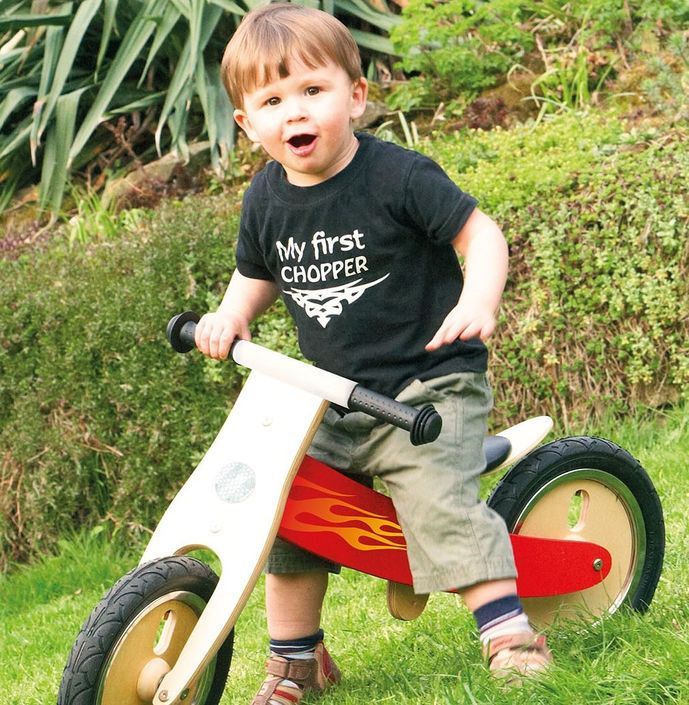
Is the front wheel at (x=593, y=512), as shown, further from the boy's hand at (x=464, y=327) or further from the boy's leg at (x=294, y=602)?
the boy's hand at (x=464, y=327)

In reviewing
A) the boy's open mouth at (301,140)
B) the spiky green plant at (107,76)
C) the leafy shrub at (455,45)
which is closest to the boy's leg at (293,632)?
the boy's open mouth at (301,140)

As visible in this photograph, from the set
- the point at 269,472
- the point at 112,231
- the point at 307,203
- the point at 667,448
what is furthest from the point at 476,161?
the point at 269,472

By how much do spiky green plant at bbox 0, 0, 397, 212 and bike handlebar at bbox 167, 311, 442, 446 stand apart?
12.8 ft

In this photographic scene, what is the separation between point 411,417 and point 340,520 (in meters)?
0.42

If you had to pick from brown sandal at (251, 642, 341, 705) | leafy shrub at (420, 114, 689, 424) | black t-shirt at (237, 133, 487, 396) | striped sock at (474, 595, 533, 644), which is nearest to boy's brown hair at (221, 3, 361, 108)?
black t-shirt at (237, 133, 487, 396)

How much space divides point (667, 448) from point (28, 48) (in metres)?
4.69

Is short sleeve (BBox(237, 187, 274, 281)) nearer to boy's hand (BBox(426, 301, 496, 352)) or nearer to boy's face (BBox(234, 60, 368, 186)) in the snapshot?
boy's face (BBox(234, 60, 368, 186))

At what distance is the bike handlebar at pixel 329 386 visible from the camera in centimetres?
215

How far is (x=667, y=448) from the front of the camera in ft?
14.4

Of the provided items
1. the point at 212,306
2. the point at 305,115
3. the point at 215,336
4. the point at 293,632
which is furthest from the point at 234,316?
the point at 212,306

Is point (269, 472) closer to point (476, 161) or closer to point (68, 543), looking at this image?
point (68, 543)

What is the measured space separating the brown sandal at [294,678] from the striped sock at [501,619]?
45 cm

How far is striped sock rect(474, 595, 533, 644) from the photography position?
2422 millimetres

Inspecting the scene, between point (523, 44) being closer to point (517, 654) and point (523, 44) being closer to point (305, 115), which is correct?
point (305, 115)
